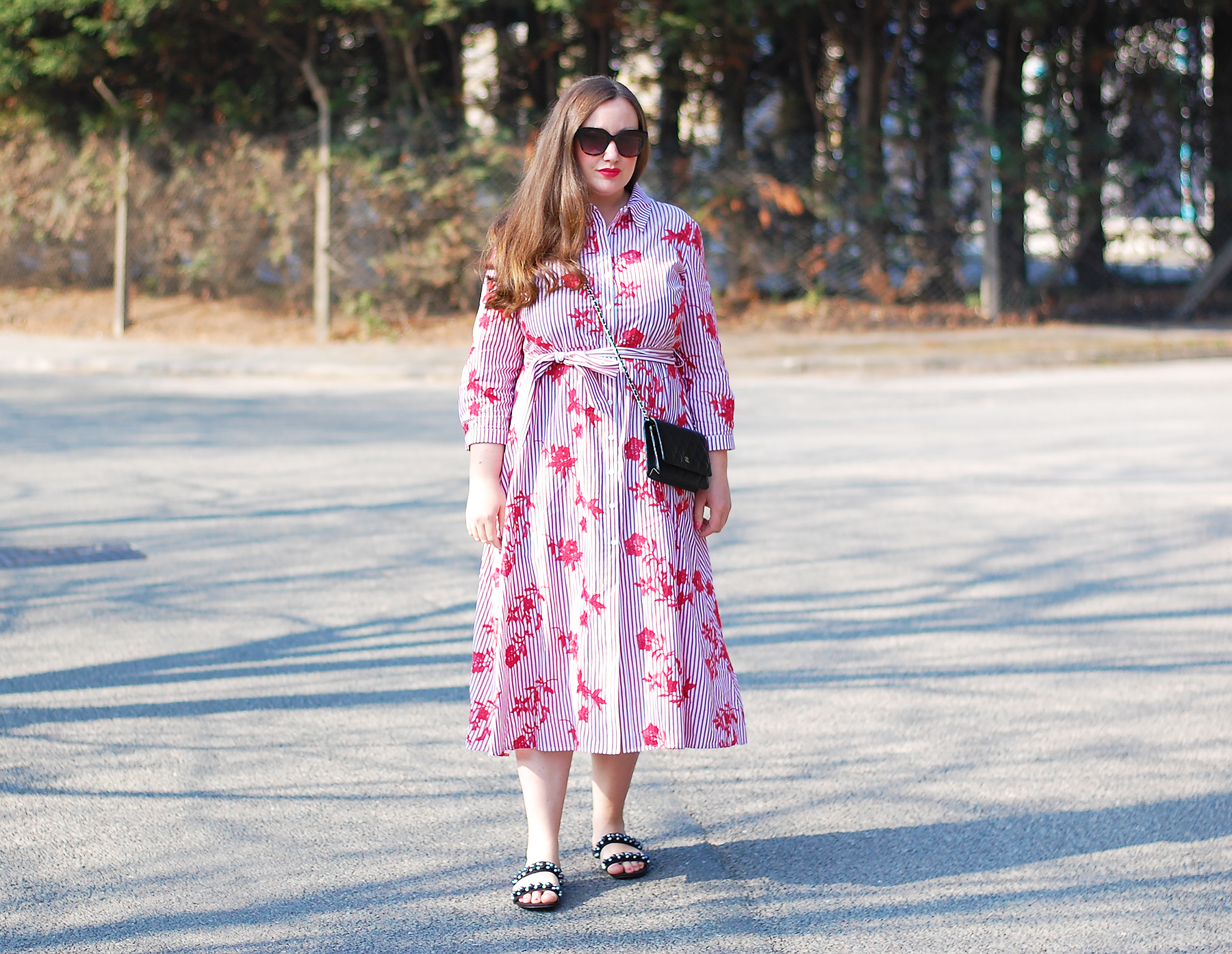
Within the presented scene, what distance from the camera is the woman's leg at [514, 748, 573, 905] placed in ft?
10.7

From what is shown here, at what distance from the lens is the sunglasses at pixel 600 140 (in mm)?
3180

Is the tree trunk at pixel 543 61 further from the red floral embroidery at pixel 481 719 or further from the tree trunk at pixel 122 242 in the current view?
the red floral embroidery at pixel 481 719

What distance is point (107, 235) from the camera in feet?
67.1

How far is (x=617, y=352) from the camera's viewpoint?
3.21 m

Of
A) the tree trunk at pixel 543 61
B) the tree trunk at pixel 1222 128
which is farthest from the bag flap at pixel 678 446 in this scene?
the tree trunk at pixel 1222 128

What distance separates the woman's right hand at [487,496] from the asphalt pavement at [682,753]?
0.81 metres

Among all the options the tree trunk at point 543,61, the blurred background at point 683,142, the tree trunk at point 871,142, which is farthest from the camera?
the tree trunk at point 543,61

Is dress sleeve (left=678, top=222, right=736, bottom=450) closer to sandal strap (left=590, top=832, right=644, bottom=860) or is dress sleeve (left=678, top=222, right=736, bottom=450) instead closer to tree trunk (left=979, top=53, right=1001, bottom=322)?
sandal strap (left=590, top=832, right=644, bottom=860)

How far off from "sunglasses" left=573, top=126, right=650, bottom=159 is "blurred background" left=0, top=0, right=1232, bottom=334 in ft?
51.4

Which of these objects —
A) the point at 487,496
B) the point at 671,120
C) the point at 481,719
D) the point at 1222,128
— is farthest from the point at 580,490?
the point at 1222,128

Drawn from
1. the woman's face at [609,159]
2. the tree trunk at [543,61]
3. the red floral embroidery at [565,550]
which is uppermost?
the tree trunk at [543,61]

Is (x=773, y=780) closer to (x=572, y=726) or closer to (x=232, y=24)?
(x=572, y=726)

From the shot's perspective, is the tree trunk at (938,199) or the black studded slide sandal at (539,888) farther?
the tree trunk at (938,199)

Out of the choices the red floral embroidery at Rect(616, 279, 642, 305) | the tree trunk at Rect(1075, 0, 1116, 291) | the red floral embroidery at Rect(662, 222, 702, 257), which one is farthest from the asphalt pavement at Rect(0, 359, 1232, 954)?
the tree trunk at Rect(1075, 0, 1116, 291)
